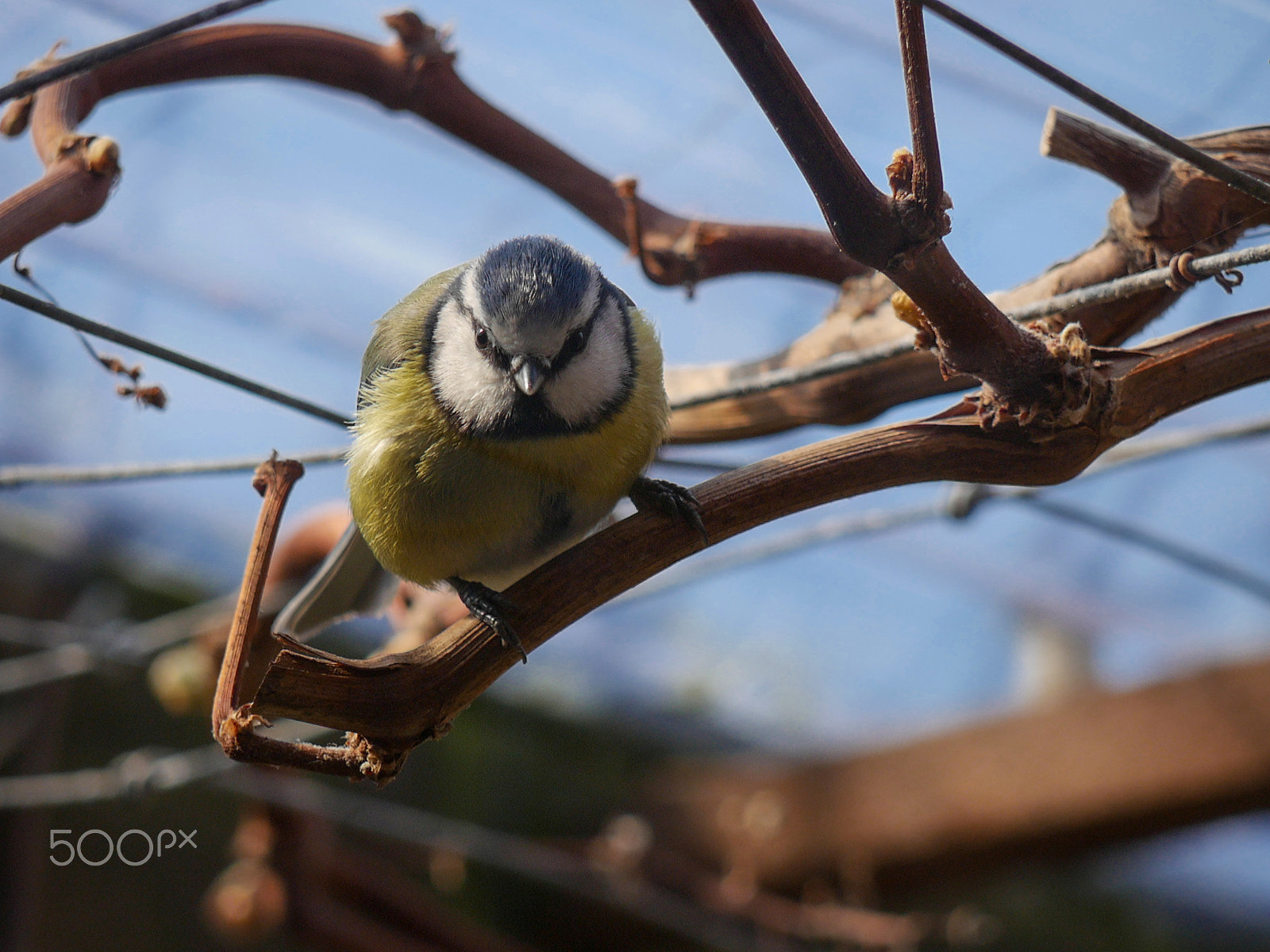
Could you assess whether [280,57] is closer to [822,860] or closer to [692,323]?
[692,323]

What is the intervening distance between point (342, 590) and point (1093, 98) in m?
0.76

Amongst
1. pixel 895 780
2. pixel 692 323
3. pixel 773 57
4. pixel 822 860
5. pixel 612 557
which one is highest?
pixel 692 323

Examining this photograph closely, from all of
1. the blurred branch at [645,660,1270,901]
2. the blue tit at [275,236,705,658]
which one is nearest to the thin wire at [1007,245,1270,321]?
the blue tit at [275,236,705,658]

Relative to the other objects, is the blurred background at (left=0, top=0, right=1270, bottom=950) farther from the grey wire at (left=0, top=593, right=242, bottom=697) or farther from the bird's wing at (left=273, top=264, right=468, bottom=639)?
the bird's wing at (left=273, top=264, right=468, bottom=639)

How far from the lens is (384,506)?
84 centimetres

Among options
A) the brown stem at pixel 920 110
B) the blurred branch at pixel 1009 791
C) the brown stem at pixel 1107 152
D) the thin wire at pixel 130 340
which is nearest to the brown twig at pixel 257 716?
the thin wire at pixel 130 340

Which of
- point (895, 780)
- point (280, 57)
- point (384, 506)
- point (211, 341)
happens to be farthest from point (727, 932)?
point (280, 57)

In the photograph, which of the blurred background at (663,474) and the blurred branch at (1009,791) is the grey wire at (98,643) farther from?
the blurred branch at (1009,791)

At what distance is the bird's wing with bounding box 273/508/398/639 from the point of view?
973 mm

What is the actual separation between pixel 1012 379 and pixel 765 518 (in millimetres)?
161

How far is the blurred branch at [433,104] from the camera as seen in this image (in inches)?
36.5

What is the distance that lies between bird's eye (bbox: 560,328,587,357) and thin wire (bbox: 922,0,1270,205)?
0.43 metres

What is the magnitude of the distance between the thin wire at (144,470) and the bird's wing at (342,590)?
72 mm

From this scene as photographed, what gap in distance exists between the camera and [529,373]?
2.68 feet
